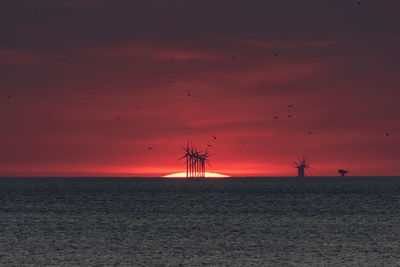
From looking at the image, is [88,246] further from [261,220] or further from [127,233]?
[261,220]

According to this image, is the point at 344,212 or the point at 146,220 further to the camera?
the point at 344,212

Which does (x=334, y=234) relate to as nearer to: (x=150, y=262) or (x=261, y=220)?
(x=261, y=220)

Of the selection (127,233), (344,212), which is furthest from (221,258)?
(344,212)

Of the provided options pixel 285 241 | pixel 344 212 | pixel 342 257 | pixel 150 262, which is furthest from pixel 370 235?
pixel 344 212

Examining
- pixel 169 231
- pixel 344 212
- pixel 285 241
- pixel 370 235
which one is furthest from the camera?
pixel 344 212

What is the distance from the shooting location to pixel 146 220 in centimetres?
10531

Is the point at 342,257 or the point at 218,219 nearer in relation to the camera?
the point at 342,257

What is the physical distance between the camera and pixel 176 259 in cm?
5756

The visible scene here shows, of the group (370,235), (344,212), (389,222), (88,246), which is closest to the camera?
(88,246)

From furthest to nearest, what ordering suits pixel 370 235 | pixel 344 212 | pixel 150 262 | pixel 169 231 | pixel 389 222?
pixel 344 212 → pixel 389 222 → pixel 169 231 → pixel 370 235 → pixel 150 262

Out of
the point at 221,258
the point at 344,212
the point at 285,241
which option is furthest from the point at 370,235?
the point at 344,212

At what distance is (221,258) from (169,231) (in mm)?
27718

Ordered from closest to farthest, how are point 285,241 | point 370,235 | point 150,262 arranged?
point 150,262
point 285,241
point 370,235

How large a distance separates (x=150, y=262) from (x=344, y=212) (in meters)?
78.8
